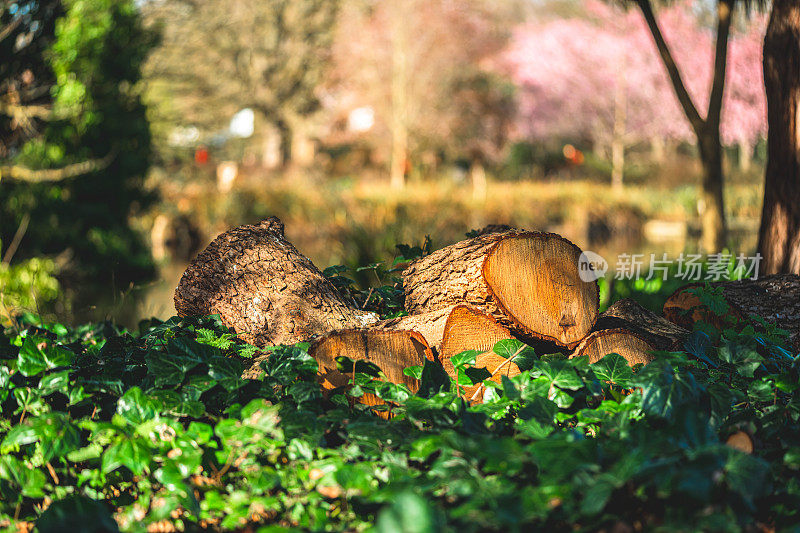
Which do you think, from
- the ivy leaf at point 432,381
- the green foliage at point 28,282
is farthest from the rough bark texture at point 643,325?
the green foliage at point 28,282

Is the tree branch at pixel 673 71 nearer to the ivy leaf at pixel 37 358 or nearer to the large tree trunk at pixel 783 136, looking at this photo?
the large tree trunk at pixel 783 136

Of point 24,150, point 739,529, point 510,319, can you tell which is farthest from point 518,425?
point 24,150

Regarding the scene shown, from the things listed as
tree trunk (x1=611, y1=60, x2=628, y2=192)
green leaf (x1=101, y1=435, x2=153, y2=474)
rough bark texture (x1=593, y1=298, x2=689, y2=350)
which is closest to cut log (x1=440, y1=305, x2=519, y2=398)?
rough bark texture (x1=593, y1=298, x2=689, y2=350)

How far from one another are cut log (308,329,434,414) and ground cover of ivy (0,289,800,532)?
5 centimetres

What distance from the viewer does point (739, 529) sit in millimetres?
1047

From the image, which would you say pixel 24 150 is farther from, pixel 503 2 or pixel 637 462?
pixel 503 2

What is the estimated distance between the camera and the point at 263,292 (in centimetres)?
215

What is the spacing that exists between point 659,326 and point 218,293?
1.52m

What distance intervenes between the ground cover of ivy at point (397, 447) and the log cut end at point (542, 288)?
203 millimetres

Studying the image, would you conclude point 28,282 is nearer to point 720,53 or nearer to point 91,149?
point 91,149

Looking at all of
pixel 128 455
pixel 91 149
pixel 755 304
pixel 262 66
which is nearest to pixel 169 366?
pixel 128 455

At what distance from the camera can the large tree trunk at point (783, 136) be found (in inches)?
131

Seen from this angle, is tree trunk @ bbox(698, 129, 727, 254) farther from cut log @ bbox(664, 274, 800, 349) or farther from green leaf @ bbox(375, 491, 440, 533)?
green leaf @ bbox(375, 491, 440, 533)

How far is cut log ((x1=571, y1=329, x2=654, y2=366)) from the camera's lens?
1937 mm
